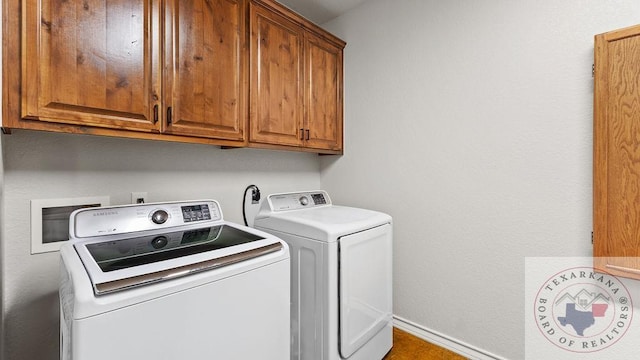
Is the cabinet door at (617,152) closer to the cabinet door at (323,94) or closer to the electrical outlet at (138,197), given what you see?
the cabinet door at (323,94)

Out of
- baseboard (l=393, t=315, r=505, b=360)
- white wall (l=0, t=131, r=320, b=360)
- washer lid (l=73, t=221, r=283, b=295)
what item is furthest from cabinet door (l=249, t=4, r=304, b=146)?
baseboard (l=393, t=315, r=505, b=360)

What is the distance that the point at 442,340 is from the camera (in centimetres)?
183

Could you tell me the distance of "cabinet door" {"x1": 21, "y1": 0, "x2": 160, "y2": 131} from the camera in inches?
38.5

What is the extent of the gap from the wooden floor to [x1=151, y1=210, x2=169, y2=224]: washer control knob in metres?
1.57

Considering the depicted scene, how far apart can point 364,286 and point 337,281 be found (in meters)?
0.25

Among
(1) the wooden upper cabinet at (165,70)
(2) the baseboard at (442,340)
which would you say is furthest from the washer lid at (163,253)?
(2) the baseboard at (442,340)

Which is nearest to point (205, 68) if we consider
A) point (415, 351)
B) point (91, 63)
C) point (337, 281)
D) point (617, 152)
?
point (91, 63)

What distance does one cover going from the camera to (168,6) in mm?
1286

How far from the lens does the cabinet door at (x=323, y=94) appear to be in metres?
2.04

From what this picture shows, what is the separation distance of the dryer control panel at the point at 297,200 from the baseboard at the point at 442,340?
1046mm

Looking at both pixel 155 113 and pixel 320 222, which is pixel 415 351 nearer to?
pixel 320 222

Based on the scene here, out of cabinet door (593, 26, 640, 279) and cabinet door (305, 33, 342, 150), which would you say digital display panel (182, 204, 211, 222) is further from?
cabinet door (593, 26, 640, 279)

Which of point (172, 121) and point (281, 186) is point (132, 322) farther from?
point (281, 186)

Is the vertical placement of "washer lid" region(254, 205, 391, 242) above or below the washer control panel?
below
